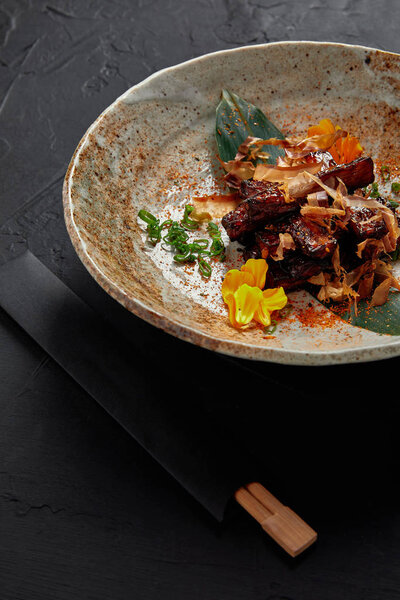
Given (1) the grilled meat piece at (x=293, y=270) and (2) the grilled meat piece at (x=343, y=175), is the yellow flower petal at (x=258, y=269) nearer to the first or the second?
(1) the grilled meat piece at (x=293, y=270)

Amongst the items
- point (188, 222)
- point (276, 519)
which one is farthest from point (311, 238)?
point (276, 519)

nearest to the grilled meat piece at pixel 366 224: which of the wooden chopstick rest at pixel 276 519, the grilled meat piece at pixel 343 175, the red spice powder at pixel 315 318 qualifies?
the grilled meat piece at pixel 343 175

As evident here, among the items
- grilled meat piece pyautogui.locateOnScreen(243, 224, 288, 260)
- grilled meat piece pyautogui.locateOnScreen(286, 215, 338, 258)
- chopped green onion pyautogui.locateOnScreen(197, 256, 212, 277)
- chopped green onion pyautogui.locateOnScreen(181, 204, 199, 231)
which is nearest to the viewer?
grilled meat piece pyautogui.locateOnScreen(286, 215, 338, 258)

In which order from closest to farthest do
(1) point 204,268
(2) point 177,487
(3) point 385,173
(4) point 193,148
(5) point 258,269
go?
(2) point 177,487, (5) point 258,269, (1) point 204,268, (3) point 385,173, (4) point 193,148

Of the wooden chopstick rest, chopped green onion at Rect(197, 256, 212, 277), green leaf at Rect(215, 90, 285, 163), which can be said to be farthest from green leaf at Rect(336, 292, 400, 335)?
green leaf at Rect(215, 90, 285, 163)

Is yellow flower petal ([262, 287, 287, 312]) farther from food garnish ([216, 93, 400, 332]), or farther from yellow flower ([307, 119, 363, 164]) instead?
yellow flower ([307, 119, 363, 164])

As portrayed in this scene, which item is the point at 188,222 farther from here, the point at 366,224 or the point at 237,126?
the point at 366,224

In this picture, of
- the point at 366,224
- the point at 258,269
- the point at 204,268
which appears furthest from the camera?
the point at 204,268

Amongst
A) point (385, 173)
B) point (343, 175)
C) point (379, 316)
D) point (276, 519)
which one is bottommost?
point (276, 519)
